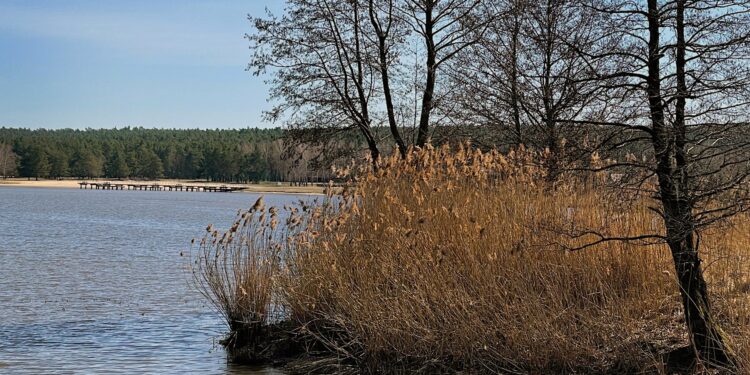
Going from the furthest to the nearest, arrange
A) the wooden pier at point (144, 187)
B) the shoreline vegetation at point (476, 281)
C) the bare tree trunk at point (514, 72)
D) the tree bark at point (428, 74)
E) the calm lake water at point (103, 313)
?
1. the wooden pier at point (144, 187)
2. the tree bark at point (428, 74)
3. the bare tree trunk at point (514, 72)
4. the calm lake water at point (103, 313)
5. the shoreline vegetation at point (476, 281)

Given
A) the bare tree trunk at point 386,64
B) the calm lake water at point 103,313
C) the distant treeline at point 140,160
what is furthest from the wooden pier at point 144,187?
the bare tree trunk at point 386,64

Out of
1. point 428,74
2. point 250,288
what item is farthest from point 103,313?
point 428,74

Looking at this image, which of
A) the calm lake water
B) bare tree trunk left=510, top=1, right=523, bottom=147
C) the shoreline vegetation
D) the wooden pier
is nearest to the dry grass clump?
the shoreline vegetation

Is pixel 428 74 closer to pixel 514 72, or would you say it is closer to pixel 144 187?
pixel 514 72

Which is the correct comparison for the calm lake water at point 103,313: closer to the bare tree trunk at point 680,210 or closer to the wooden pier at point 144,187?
the bare tree trunk at point 680,210

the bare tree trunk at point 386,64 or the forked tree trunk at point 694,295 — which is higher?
the bare tree trunk at point 386,64

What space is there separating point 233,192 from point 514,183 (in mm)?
131509

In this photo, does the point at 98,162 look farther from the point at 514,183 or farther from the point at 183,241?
the point at 514,183

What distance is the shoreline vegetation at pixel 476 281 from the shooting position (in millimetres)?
8961

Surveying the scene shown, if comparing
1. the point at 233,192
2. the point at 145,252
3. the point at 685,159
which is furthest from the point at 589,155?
the point at 233,192

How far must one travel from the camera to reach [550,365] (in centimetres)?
890

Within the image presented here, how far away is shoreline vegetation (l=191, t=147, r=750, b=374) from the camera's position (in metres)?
8.96

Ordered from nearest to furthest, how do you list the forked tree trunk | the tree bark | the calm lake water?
1. the forked tree trunk
2. the calm lake water
3. the tree bark

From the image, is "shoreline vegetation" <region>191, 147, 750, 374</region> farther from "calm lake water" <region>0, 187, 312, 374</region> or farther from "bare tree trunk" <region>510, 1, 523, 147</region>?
"bare tree trunk" <region>510, 1, 523, 147</region>
